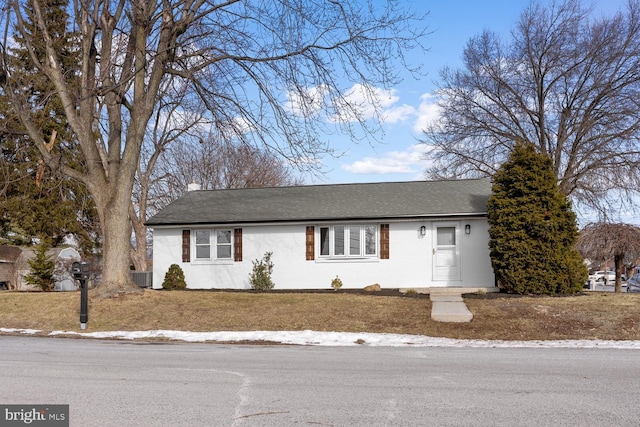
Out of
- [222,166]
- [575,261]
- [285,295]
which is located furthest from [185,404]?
[222,166]

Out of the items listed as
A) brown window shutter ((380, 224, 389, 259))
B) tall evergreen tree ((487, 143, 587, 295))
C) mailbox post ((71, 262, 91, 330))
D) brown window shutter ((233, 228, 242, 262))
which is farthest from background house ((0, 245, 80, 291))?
tall evergreen tree ((487, 143, 587, 295))

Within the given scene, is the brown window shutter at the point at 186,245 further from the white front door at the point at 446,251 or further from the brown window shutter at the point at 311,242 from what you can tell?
the white front door at the point at 446,251

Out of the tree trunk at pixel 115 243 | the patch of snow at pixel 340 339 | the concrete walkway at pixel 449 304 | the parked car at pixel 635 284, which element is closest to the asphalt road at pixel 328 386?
the patch of snow at pixel 340 339

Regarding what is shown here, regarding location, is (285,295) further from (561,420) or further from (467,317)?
(561,420)

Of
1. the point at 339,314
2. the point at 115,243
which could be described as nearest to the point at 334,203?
the point at 339,314

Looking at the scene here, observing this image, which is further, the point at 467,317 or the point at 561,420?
the point at 467,317

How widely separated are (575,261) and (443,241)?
185 inches

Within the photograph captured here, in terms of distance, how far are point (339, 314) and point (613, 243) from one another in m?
15.1

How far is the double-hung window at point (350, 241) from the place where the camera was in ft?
71.2

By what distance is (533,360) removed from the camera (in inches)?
377

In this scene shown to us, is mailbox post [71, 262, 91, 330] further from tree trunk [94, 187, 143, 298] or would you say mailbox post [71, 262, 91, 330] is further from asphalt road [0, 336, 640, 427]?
asphalt road [0, 336, 640, 427]

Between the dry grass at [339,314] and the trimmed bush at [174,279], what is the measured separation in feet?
16.7

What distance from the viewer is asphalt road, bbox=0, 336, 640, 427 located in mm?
5805

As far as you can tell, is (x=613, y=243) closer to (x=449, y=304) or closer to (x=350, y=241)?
(x=350, y=241)
